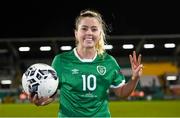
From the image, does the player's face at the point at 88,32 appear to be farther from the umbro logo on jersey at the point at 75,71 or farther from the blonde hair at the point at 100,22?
the umbro logo on jersey at the point at 75,71

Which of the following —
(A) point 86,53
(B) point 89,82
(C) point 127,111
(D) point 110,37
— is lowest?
(C) point 127,111

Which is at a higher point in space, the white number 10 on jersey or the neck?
the neck

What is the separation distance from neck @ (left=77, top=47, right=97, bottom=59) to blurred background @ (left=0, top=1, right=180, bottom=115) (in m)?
15.8

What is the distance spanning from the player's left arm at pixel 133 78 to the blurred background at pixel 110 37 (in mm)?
15639

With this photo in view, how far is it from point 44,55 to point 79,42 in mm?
20896

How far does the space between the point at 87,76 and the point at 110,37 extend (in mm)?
17580

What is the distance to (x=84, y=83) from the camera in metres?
3.72

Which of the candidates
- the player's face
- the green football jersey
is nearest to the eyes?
the player's face

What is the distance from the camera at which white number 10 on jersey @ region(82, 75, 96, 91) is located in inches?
146

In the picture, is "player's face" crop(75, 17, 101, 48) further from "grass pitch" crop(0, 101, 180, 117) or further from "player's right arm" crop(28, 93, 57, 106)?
"grass pitch" crop(0, 101, 180, 117)

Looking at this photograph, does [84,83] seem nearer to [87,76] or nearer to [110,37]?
[87,76]

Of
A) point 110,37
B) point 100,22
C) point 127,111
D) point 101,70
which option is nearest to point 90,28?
point 100,22

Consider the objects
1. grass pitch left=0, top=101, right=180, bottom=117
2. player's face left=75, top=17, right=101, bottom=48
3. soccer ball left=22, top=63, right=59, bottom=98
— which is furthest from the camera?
grass pitch left=0, top=101, right=180, bottom=117

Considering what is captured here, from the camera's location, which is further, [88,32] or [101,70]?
[101,70]
